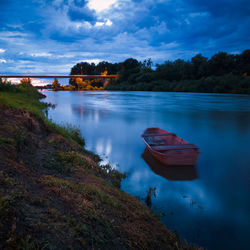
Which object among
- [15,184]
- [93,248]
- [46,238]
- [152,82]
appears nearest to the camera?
[46,238]

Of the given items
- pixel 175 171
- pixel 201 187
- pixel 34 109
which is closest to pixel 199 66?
pixel 34 109

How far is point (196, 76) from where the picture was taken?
269 feet

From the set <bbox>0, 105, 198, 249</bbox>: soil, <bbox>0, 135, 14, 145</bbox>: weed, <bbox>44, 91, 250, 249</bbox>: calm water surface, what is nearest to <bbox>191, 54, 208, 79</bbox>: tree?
<bbox>44, 91, 250, 249</bbox>: calm water surface

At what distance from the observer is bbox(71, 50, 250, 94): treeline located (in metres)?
63.0

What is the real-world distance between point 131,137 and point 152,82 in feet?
Answer: 270

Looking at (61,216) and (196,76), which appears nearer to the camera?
(61,216)

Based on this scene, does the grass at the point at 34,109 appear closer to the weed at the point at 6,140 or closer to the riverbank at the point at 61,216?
the weed at the point at 6,140

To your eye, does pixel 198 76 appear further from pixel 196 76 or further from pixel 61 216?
pixel 61 216

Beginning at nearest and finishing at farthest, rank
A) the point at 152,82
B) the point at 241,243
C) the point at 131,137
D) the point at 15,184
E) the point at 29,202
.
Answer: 1. the point at 29,202
2. the point at 15,184
3. the point at 241,243
4. the point at 131,137
5. the point at 152,82

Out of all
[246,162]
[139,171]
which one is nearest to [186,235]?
[139,171]

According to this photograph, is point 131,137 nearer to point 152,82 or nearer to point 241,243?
point 241,243

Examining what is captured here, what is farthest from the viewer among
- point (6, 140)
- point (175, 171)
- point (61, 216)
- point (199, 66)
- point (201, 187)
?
point (199, 66)

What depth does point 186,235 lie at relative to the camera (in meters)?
4.70

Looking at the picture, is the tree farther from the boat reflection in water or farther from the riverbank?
the riverbank
